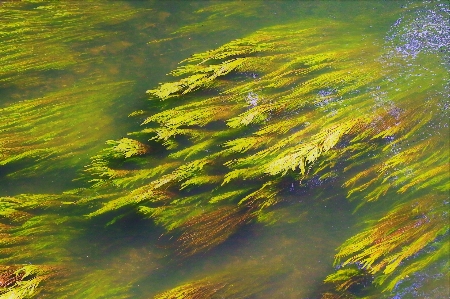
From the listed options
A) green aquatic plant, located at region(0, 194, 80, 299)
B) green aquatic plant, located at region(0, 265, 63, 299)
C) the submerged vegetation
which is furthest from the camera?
the submerged vegetation

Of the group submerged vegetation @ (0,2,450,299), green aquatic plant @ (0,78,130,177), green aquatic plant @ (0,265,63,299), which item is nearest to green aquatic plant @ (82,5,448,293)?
submerged vegetation @ (0,2,450,299)

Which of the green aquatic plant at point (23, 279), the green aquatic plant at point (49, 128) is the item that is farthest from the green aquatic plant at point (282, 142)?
the green aquatic plant at point (23, 279)

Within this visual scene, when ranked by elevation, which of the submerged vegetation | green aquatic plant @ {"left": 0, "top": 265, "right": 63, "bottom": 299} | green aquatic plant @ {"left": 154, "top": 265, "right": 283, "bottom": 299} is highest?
the submerged vegetation

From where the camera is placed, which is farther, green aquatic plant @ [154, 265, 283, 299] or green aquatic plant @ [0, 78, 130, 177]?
green aquatic plant @ [0, 78, 130, 177]

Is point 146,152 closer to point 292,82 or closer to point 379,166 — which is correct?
point 292,82

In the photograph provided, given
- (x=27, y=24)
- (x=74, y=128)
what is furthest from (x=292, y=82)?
(x=27, y=24)

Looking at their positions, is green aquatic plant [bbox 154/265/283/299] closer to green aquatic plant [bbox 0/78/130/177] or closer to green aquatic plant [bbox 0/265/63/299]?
green aquatic plant [bbox 0/265/63/299]

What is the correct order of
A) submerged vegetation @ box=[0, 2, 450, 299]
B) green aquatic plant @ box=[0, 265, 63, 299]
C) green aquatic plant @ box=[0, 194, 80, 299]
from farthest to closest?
submerged vegetation @ box=[0, 2, 450, 299] → green aquatic plant @ box=[0, 194, 80, 299] → green aquatic plant @ box=[0, 265, 63, 299]

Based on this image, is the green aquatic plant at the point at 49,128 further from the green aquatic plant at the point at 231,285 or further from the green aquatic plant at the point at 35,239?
the green aquatic plant at the point at 231,285
